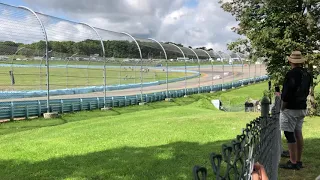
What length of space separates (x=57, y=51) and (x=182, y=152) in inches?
417

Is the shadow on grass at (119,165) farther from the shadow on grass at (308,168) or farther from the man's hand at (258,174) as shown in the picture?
the man's hand at (258,174)

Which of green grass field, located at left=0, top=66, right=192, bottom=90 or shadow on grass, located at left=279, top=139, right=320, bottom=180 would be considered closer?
shadow on grass, located at left=279, top=139, right=320, bottom=180

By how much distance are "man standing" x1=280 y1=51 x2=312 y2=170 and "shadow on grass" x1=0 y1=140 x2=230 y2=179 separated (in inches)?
52.6

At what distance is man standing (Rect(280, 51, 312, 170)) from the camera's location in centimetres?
536

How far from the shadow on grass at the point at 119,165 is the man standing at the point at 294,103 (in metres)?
1.34

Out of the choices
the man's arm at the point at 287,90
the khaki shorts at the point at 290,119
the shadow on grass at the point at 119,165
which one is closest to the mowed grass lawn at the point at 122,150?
the shadow on grass at the point at 119,165

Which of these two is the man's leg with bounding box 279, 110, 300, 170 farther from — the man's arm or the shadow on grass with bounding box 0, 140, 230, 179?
the shadow on grass with bounding box 0, 140, 230, 179

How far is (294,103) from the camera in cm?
541

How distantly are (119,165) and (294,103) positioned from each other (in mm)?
2829

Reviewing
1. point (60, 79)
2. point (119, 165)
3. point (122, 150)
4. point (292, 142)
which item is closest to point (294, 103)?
point (292, 142)

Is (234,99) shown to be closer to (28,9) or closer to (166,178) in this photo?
(28,9)

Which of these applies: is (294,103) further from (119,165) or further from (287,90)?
(119,165)

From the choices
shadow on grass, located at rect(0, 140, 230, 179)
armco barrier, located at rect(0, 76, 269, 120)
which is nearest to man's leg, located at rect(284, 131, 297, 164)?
shadow on grass, located at rect(0, 140, 230, 179)

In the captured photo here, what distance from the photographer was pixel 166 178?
198 inches
